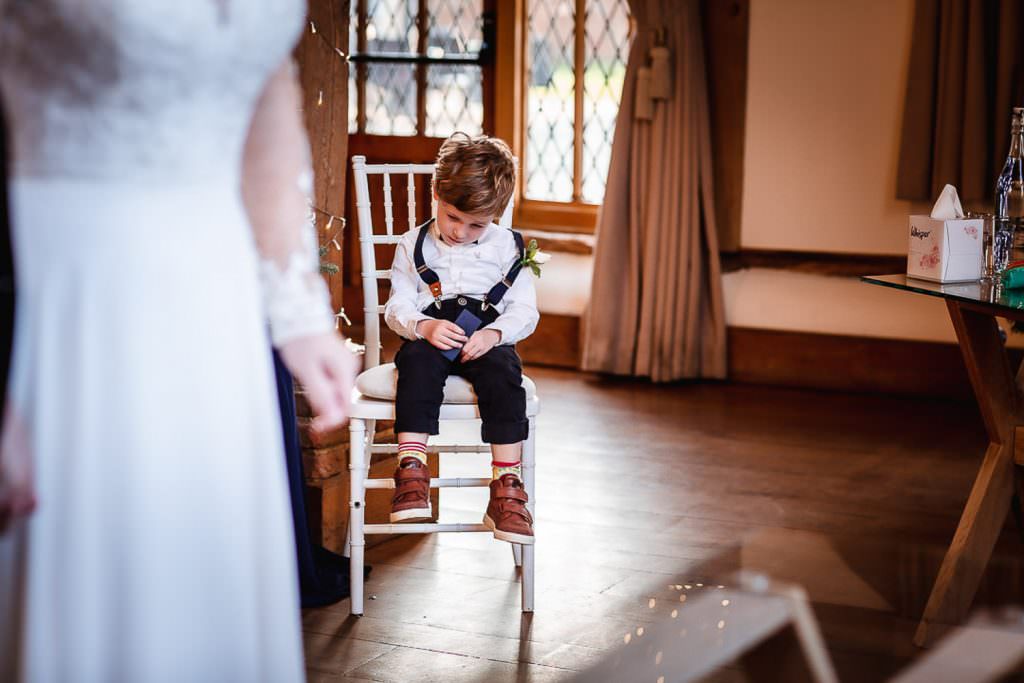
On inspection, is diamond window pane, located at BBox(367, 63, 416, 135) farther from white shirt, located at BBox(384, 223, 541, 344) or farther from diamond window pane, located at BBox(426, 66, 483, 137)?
white shirt, located at BBox(384, 223, 541, 344)

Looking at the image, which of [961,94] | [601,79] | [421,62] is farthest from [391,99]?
[961,94]

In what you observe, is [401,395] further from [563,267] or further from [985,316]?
[563,267]

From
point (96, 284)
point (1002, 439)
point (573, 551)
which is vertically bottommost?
point (573, 551)

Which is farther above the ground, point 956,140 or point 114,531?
point 956,140

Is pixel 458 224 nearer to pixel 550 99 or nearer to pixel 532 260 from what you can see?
pixel 532 260

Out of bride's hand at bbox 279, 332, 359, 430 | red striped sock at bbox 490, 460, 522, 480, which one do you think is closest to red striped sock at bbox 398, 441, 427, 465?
red striped sock at bbox 490, 460, 522, 480

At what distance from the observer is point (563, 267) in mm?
5594

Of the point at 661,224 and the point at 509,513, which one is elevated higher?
the point at 661,224

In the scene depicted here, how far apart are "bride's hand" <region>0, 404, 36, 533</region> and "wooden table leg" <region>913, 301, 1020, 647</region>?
1.90 m

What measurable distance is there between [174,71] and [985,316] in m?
1.97

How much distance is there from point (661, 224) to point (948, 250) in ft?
8.57

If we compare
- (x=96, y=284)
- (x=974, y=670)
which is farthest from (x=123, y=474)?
(x=974, y=670)

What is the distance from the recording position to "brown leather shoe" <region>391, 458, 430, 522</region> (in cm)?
246

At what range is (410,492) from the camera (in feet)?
8.09
